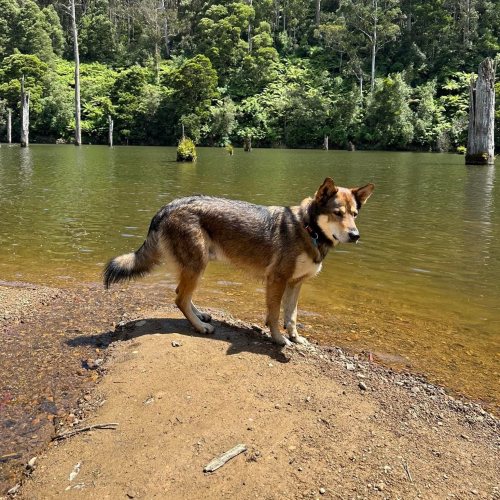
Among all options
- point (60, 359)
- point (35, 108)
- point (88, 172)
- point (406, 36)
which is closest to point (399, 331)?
point (60, 359)

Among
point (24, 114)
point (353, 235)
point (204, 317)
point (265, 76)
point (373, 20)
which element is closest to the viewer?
point (353, 235)

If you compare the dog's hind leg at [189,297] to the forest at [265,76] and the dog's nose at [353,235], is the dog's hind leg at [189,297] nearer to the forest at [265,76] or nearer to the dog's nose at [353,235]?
the dog's nose at [353,235]

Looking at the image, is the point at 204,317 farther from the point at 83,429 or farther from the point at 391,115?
the point at 391,115

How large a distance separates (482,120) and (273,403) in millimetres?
40539

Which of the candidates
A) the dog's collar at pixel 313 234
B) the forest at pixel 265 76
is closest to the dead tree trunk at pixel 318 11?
the forest at pixel 265 76

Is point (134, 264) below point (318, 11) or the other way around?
below

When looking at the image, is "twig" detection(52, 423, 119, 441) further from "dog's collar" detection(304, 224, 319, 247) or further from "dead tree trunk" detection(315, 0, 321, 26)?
"dead tree trunk" detection(315, 0, 321, 26)

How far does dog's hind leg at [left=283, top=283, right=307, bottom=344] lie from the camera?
18.6 ft

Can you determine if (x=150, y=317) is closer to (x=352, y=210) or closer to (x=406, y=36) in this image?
(x=352, y=210)

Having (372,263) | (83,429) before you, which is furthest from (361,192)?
(372,263)

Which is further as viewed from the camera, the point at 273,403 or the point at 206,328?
the point at 206,328

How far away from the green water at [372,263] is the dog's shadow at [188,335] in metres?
1.02

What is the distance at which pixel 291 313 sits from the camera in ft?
18.8

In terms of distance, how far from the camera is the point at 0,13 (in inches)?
3533
